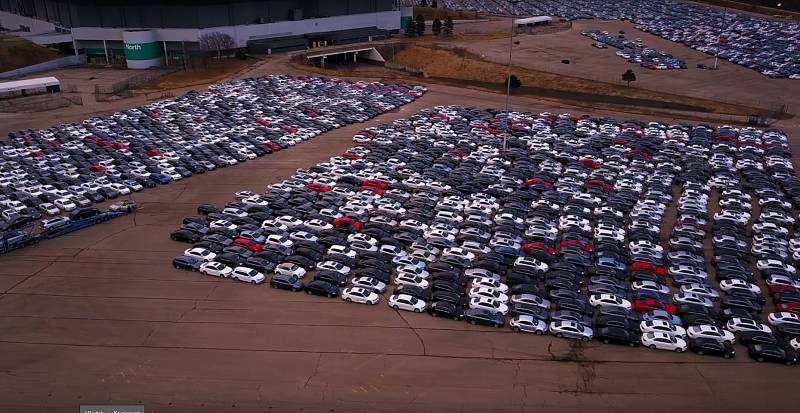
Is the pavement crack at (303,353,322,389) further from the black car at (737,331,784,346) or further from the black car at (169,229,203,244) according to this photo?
the black car at (737,331,784,346)

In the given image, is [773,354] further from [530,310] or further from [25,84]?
[25,84]

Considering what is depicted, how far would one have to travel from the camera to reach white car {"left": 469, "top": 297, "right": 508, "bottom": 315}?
30141mm

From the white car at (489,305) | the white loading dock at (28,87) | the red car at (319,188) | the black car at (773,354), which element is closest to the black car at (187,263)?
the red car at (319,188)

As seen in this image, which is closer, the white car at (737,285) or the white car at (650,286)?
the white car at (650,286)

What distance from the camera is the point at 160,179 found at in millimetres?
47750

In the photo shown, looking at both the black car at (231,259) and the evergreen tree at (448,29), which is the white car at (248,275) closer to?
the black car at (231,259)

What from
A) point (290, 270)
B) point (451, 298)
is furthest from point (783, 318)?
point (290, 270)

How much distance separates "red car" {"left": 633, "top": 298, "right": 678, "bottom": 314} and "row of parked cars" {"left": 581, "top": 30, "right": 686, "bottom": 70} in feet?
227

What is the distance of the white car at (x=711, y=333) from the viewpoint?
27.8 m

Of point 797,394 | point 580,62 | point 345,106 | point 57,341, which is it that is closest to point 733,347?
point 797,394

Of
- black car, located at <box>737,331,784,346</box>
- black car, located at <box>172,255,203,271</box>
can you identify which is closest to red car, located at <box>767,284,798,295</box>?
black car, located at <box>737,331,784,346</box>

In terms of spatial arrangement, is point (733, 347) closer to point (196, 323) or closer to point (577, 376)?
point (577, 376)

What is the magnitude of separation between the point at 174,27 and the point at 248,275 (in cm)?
8187

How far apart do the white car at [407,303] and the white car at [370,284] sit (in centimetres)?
134
